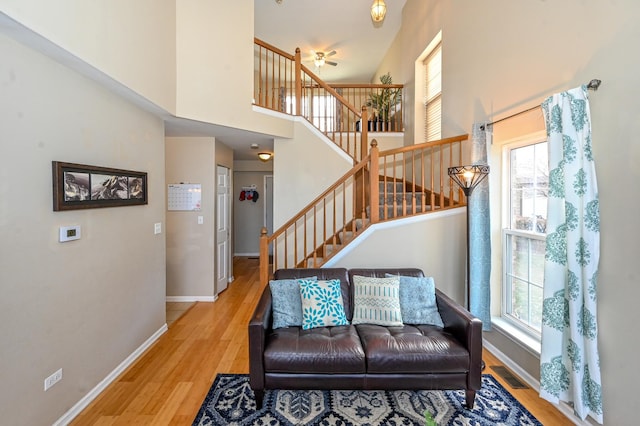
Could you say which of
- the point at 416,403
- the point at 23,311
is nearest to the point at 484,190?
the point at 416,403

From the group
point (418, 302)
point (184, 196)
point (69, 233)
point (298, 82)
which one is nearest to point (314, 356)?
point (418, 302)

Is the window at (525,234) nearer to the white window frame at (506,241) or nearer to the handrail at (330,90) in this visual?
the white window frame at (506,241)

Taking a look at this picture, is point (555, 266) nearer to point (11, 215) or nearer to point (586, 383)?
point (586, 383)

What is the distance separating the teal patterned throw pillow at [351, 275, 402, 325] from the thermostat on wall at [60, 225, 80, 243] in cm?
227

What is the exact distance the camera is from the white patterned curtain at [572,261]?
1.87m

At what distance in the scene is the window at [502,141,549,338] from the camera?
2605mm

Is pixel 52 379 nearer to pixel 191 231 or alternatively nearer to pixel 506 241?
pixel 191 231

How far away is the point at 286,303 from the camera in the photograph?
8.87 ft

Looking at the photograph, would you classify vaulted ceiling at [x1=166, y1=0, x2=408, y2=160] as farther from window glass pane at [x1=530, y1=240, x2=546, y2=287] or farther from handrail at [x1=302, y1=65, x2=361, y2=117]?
window glass pane at [x1=530, y1=240, x2=546, y2=287]

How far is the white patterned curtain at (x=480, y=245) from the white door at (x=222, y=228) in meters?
3.63

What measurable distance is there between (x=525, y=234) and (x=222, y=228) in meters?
4.24

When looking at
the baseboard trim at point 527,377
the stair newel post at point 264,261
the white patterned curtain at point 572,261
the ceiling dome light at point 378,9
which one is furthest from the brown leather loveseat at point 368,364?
the ceiling dome light at point 378,9

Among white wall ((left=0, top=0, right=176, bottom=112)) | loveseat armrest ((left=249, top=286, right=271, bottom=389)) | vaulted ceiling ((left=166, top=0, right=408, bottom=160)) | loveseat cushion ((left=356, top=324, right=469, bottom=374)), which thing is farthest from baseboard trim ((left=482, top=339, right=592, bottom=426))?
white wall ((left=0, top=0, right=176, bottom=112))

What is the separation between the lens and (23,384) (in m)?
1.85
